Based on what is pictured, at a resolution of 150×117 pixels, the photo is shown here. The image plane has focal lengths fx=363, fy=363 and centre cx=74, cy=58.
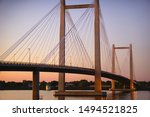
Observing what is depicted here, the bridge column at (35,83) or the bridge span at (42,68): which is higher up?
the bridge span at (42,68)

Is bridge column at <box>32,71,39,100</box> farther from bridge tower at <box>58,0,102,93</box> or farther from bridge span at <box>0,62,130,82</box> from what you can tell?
bridge tower at <box>58,0,102,93</box>

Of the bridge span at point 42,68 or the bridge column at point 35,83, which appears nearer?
the bridge span at point 42,68

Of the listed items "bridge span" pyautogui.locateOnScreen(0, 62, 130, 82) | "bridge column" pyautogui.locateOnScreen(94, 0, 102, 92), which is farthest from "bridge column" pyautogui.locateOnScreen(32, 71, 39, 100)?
"bridge column" pyautogui.locateOnScreen(94, 0, 102, 92)

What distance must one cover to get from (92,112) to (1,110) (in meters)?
0.79

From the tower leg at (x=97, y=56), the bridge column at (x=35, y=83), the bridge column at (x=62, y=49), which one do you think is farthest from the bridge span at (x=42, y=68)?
the tower leg at (x=97, y=56)

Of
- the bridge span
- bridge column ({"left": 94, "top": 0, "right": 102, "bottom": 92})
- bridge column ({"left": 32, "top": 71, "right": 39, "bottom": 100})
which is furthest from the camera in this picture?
bridge column ({"left": 94, "top": 0, "right": 102, "bottom": 92})

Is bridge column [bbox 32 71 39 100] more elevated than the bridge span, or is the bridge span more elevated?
the bridge span

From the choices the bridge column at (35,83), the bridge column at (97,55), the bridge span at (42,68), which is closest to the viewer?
the bridge span at (42,68)

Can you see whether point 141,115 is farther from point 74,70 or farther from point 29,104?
point 74,70

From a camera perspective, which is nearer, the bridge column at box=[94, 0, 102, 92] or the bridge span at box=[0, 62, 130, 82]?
the bridge span at box=[0, 62, 130, 82]

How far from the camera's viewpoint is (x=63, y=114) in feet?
9.54

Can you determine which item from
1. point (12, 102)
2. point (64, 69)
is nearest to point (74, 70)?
point (64, 69)

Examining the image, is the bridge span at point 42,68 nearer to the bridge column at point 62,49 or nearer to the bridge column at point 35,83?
the bridge column at point 35,83

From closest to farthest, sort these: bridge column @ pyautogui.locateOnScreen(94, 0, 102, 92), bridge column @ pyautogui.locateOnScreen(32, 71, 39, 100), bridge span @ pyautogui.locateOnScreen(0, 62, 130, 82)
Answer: bridge span @ pyautogui.locateOnScreen(0, 62, 130, 82)
bridge column @ pyautogui.locateOnScreen(32, 71, 39, 100)
bridge column @ pyautogui.locateOnScreen(94, 0, 102, 92)
